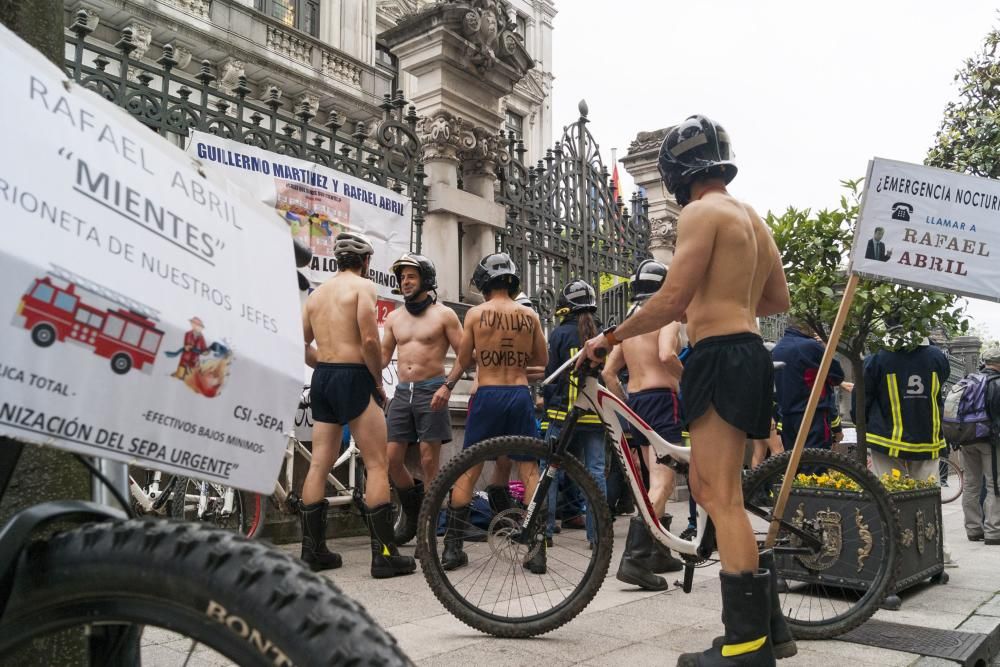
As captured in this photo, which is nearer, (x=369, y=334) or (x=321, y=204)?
(x=369, y=334)

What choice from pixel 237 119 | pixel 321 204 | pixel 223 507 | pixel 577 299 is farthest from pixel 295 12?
pixel 223 507

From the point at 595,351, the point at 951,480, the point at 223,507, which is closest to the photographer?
the point at 595,351

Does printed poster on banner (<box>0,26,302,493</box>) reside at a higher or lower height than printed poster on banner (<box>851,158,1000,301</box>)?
lower

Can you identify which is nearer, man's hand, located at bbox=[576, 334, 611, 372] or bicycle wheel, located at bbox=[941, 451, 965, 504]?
man's hand, located at bbox=[576, 334, 611, 372]

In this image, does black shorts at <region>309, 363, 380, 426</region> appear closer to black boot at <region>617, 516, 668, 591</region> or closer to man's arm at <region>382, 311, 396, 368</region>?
man's arm at <region>382, 311, 396, 368</region>

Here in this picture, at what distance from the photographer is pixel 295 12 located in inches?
898

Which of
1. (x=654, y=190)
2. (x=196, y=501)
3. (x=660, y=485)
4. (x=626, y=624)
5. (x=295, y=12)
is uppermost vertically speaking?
(x=295, y=12)

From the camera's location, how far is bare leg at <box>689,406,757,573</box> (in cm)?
312

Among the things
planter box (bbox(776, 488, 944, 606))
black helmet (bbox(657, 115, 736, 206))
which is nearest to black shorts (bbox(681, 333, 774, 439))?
black helmet (bbox(657, 115, 736, 206))

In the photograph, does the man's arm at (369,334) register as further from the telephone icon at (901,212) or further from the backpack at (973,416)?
the backpack at (973,416)

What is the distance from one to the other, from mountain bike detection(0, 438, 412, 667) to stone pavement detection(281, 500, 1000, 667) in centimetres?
224

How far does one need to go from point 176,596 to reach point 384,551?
4.23 metres

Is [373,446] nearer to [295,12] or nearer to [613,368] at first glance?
[613,368]

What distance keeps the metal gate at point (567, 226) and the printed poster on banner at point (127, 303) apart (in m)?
8.17
